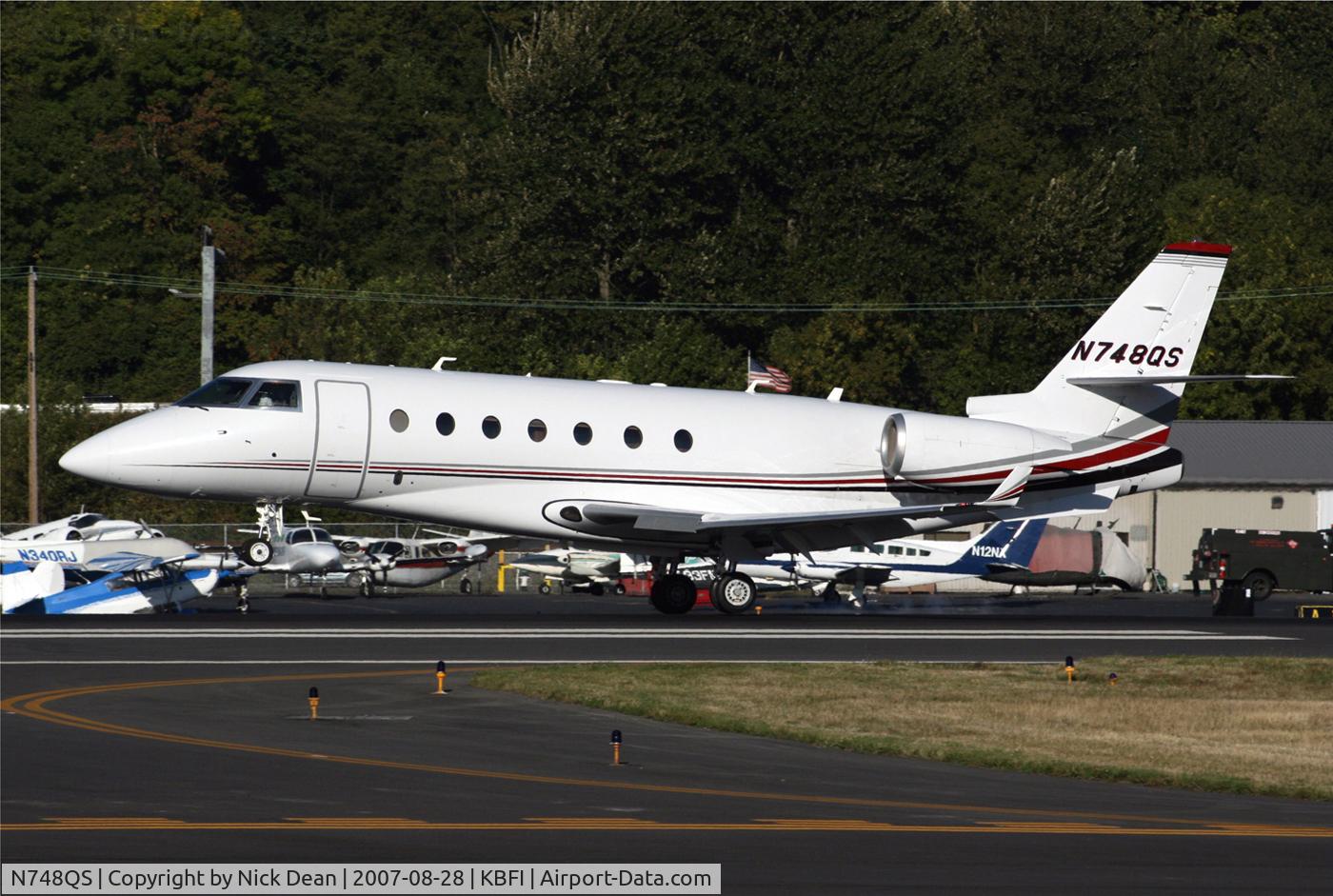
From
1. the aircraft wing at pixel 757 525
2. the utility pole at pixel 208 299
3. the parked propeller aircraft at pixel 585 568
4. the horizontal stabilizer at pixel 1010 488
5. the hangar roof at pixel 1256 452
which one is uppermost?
the utility pole at pixel 208 299

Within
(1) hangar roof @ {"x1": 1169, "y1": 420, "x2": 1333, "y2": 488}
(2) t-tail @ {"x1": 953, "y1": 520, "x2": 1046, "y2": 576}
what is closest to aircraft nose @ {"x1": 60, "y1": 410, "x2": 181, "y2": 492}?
(2) t-tail @ {"x1": 953, "y1": 520, "x2": 1046, "y2": 576}

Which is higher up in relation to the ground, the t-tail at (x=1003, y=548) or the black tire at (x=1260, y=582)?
the t-tail at (x=1003, y=548)

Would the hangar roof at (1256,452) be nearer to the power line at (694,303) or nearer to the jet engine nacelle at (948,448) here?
the power line at (694,303)

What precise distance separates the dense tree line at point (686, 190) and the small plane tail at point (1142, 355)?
32805mm

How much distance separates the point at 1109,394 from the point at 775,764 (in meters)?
18.9

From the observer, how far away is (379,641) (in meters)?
25.2

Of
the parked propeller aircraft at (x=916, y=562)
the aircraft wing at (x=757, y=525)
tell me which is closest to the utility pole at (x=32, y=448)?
the parked propeller aircraft at (x=916, y=562)

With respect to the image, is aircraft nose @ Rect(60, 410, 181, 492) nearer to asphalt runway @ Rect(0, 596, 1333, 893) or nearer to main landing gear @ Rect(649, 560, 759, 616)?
asphalt runway @ Rect(0, 596, 1333, 893)

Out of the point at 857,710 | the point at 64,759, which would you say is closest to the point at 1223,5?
the point at 857,710

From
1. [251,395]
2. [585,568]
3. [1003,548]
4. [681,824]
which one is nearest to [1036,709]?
[681,824]

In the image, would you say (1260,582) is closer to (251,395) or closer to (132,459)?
(251,395)

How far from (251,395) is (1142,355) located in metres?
15.0

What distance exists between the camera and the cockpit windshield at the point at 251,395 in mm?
28906

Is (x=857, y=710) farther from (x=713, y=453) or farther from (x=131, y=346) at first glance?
(x=131, y=346)
